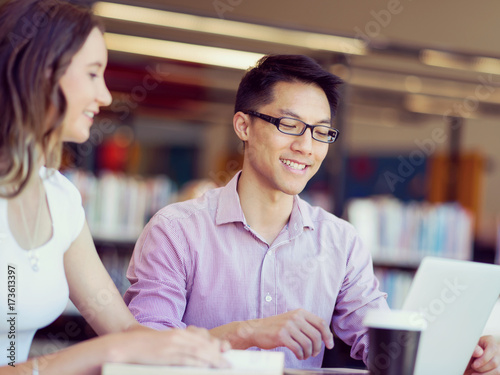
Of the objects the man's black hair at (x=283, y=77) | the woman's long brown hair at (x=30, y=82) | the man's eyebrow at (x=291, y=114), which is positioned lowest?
the woman's long brown hair at (x=30, y=82)

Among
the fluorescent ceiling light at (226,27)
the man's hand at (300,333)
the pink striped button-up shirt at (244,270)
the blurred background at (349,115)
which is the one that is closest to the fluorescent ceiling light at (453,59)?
the blurred background at (349,115)

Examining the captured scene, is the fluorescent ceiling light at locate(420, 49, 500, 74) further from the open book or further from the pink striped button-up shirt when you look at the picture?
the open book

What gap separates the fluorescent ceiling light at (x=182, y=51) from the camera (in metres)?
3.47

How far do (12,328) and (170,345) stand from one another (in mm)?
408

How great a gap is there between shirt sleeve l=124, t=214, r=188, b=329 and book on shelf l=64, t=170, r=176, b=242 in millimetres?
2136

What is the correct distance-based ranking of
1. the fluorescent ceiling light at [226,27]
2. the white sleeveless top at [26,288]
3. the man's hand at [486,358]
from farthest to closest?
1. the fluorescent ceiling light at [226,27]
2. the man's hand at [486,358]
3. the white sleeveless top at [26,288]

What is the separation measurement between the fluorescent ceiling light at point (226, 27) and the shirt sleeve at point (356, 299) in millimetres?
1282

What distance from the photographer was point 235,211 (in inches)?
76.3

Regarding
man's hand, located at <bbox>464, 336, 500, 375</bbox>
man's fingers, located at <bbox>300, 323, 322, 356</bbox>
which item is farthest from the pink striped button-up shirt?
man's fingers, located at <bbox>300, 323, 322, 356</bbox>

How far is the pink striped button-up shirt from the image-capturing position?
6.03 feet

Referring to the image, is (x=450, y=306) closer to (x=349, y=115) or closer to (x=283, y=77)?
(x=283, y=77)

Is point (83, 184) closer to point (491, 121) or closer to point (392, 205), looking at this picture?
point (392, 205)

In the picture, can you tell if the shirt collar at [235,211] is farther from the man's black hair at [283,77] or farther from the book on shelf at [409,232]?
the book on shelf at [409,232]

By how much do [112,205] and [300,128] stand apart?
2266mm
